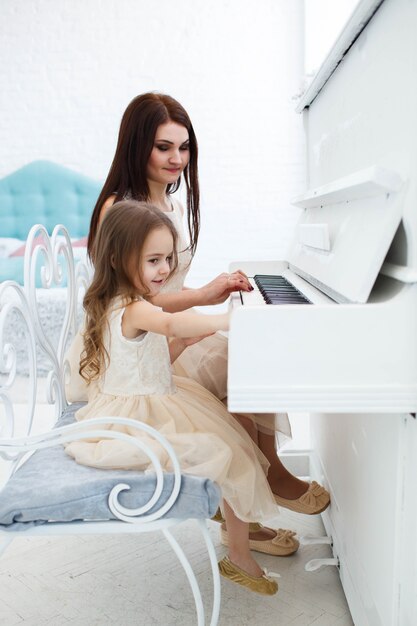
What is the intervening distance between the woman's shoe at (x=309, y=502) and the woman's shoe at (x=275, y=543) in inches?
3.8

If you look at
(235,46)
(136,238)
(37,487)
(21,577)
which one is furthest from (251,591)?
(235,46)

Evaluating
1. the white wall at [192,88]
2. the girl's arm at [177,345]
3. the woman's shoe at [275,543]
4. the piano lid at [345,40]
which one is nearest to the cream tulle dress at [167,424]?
the girl's arm at [177,345]

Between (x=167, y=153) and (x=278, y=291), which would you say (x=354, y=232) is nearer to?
(x=278, y=291)

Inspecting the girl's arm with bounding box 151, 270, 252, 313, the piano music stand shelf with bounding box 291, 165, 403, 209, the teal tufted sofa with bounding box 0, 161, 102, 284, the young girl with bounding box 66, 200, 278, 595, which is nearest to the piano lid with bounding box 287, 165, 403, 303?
Answer: the piano music stand shelf with bounding box 291, 165, 403, 209

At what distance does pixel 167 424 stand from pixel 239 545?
0.38 metres

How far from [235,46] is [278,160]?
72cm

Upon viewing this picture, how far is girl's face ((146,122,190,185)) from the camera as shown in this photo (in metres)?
1.93

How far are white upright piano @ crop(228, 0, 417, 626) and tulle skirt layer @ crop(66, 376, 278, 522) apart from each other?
0.22 meters

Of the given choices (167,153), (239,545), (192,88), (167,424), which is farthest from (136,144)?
(192,88)

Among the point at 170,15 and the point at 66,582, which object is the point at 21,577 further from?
the point at 170,15

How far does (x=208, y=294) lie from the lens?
65.2 inches

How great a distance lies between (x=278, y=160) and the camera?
4387 mm

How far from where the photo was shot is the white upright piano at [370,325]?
3.47 ft

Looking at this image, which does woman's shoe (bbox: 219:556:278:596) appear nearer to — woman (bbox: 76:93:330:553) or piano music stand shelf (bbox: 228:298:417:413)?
woman (bbox: 76:93:330:553)
